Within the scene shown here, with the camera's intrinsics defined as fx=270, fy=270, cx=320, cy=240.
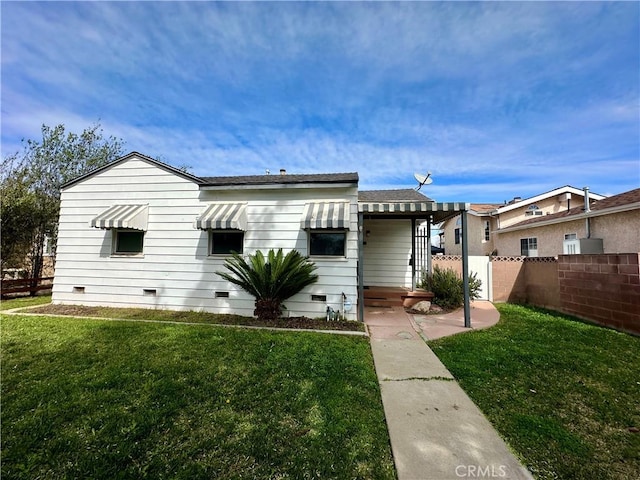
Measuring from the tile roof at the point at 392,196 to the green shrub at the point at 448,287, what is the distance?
3.41 m

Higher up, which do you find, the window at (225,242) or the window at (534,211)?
the window at (534,211)

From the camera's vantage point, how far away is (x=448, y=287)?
404 inches

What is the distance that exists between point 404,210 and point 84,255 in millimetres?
10519

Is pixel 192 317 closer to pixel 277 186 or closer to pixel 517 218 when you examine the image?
pixel 277 186

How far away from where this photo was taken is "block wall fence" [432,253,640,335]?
698cm

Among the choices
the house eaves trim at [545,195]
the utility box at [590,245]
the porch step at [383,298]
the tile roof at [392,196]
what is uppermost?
the house eaves trim at [545,195]

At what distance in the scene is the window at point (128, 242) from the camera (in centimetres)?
896

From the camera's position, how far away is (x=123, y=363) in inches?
183

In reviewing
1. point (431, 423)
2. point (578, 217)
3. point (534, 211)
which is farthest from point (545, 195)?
point (431, 423)

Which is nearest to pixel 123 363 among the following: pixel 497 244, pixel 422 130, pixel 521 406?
pixel 521 406

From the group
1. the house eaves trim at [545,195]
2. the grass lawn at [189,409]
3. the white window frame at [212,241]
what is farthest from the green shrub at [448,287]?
the house eaves trim at [545,195]

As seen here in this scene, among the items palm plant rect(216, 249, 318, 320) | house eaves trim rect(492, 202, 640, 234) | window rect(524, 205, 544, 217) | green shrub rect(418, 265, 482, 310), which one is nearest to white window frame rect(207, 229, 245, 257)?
palm plant rect(216, 249, 318, 320)

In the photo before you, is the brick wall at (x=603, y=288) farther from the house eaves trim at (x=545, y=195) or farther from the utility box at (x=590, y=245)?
the house eaves trim at (x=545, y=195)

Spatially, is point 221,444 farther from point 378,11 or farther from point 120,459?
point 378,11
